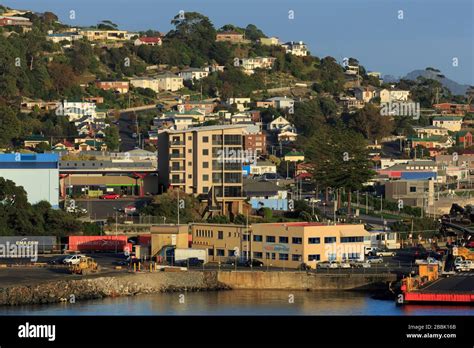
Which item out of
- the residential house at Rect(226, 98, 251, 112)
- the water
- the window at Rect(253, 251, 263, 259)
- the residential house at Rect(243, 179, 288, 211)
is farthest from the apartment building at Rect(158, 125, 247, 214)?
the residential house at Rect(226, 98, 251, 112)

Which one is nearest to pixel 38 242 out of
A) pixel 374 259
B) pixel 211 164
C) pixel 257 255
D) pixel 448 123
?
pixel 257 255

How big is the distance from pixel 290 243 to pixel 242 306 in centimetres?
503

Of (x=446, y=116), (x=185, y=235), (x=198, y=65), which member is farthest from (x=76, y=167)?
(x=198, y=65)

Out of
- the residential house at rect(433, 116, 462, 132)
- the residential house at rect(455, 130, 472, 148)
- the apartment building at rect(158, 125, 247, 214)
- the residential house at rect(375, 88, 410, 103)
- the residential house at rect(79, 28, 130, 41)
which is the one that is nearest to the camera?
the apartment building at rect(158, 125, 247, 214)

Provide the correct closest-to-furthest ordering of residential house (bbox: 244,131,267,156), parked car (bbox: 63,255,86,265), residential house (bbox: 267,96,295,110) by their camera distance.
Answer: parked car (bbox: 63,255,86,265)
residential house (bbox: 244,131,267,156)
residential house (bbox: 267,96,295,110)

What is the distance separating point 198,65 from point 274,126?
57.6 ft

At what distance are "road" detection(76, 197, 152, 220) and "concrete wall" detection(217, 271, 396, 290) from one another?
41.6ft

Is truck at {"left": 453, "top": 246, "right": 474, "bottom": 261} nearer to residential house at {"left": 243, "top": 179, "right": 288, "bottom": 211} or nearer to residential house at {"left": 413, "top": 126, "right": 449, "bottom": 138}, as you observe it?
residential house at {"left": 243, "top": 179, "right": 288, "bottom": 211}

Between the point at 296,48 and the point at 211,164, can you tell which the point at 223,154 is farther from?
the point at 296,48

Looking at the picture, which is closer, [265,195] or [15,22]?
[265,195]

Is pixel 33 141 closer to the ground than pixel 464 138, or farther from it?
closer to the ground

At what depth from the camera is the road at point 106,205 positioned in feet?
152

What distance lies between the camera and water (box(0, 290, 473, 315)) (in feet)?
95.8

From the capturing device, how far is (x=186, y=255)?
35781 millimetres
